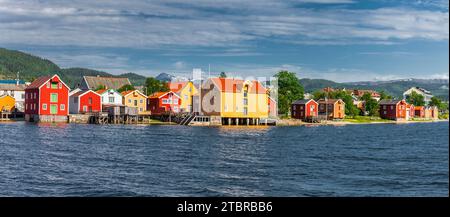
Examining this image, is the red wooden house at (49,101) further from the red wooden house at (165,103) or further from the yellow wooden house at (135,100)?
the red wooden house at (165,103)

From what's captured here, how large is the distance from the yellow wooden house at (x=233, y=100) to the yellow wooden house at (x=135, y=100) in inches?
430

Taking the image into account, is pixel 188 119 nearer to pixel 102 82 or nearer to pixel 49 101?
Answer: pixel 49 101

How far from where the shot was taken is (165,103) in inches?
3772

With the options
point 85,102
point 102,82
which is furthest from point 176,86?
point 102,82

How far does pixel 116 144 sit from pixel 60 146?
5.80 meters

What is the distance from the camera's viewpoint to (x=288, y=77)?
11488 cm

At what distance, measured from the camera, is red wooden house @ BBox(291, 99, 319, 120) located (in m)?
116

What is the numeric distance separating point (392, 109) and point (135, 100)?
8179 centimetres

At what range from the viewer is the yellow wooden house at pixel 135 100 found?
94562 mm

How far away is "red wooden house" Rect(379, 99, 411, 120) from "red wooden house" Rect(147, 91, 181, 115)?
73.9 m

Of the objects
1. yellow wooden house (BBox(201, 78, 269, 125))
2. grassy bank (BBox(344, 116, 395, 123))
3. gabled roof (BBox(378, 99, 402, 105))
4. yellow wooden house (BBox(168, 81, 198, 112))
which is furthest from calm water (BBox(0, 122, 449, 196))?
gabled roof (BBox(378, 99, 402, 105))
